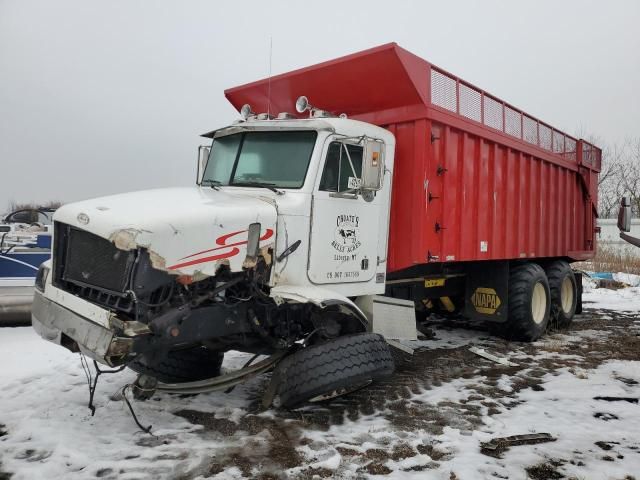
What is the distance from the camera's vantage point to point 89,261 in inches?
147

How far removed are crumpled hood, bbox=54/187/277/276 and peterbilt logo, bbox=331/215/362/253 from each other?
2.48 feet

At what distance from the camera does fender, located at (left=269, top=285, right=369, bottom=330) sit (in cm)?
398

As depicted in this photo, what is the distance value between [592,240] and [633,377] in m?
5.30

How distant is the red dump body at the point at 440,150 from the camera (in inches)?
210

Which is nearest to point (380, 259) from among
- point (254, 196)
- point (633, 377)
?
point (254, 196)

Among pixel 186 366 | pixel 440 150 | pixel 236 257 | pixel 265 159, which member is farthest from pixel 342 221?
pixel 186 366

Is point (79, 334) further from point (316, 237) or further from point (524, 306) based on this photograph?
point (524, 306)

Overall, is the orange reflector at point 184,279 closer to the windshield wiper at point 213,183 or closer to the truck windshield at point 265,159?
the truck windshield at point 265,159

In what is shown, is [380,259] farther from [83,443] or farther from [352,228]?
[83,443]

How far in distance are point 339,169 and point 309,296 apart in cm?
135

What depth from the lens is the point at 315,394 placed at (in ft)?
12.7

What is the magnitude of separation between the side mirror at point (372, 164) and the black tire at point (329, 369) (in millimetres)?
1354

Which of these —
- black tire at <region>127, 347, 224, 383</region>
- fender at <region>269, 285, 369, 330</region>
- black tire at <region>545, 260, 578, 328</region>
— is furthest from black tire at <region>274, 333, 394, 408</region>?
black tire at <region>545, 260, 578, 328</region>

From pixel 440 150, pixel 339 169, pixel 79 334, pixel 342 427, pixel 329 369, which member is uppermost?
pixel 440 150
